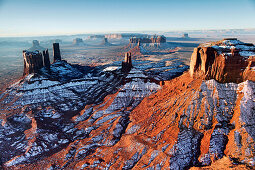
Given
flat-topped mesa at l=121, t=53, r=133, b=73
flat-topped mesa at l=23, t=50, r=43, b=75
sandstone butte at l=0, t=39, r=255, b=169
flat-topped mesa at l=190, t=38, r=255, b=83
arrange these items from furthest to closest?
flat-topped mesa at l=23, t=50, r=43, b=75, flat-topped mesa at l=121, t=53, r=133, b=73, flat-topped mesa at l=190, t=38, r=255, b=83, sandstone butte at l=0, t=39, r=255, b=169

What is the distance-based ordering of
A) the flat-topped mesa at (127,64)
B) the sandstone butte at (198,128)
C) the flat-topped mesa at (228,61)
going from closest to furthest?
the sandstone butte at (198,128), the flat-topped mesa at (228,61), the flat-topped mesa at (127,64)

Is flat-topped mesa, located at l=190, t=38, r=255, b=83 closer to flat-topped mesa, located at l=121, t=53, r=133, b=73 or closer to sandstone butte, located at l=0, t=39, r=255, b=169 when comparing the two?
sandstone butte, located at l=0, t=39, r=255, b=169

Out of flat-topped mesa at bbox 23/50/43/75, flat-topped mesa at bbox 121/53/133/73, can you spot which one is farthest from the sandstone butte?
flat-topped mesa at bbox 23/50/43/75

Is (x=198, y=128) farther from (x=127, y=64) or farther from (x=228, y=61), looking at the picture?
(x=127, y=64)

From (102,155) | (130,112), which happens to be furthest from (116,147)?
(130,112)

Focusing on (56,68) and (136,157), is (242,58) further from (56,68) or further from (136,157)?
(56,68)

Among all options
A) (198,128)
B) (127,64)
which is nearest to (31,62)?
(127,64)

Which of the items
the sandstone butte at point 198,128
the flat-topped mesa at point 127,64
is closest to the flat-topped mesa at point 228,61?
the sandstone butte at point 198,128

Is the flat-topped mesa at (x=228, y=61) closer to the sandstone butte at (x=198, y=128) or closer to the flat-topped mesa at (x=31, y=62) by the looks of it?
the sandstone butte at (x=198, y=128)
